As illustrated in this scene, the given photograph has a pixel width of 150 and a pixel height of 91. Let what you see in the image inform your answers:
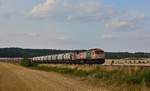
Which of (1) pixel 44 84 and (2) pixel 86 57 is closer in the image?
(1) pixel 44 84

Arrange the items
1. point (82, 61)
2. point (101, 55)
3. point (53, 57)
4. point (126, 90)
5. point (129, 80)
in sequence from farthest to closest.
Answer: point (53, 57), point (82, 61), point (101, 55), point (129, 80), point (126, 90)

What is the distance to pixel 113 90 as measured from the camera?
27375 mm

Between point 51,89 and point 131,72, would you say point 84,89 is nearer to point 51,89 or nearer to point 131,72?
point 51,89

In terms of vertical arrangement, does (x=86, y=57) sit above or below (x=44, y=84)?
above

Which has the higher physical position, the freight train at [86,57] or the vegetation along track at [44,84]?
the freight train at [86,57]

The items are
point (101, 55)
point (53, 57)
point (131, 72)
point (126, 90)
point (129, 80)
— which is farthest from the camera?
point (53, 57)

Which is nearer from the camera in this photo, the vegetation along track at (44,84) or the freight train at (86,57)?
the vegetation along track at (44,84)

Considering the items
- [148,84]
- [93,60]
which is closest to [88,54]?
[93,60]

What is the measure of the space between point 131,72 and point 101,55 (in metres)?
34.1

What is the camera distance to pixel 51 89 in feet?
92.0

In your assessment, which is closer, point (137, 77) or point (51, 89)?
point (51, 89)

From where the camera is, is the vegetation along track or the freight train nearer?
the vegetation along track

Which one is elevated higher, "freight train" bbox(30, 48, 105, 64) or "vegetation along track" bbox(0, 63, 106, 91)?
"freight train" bbox(30, 48, 105, 64)

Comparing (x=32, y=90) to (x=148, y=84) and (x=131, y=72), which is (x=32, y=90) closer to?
(x=148, y=84)
